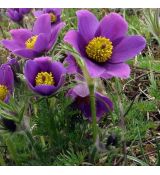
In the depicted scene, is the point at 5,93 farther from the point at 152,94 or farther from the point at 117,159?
the point at 152,94

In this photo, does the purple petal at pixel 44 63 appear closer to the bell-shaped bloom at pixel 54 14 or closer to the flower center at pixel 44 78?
the flower center at pixel 44 78

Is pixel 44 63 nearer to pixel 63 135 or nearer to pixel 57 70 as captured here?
pixel 57 70

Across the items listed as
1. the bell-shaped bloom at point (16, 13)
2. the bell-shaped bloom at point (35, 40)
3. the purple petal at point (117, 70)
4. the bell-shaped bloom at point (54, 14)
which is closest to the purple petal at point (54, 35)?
the bell-shaped bloom at point (35, 40)

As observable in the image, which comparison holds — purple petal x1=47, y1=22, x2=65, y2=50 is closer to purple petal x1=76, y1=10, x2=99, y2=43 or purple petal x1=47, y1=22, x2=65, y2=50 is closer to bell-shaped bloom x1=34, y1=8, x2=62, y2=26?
purple petal x1=76, y1=10, x2=99, y2=43

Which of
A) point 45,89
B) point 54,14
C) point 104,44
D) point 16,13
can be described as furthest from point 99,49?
point 16,13

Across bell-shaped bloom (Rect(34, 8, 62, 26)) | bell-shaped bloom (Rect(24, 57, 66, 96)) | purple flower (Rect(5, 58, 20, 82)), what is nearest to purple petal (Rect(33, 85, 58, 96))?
bell-shaped bloom (Rect(24, 57, 66, 96))

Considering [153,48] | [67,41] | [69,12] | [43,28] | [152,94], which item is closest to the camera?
[67,41]
